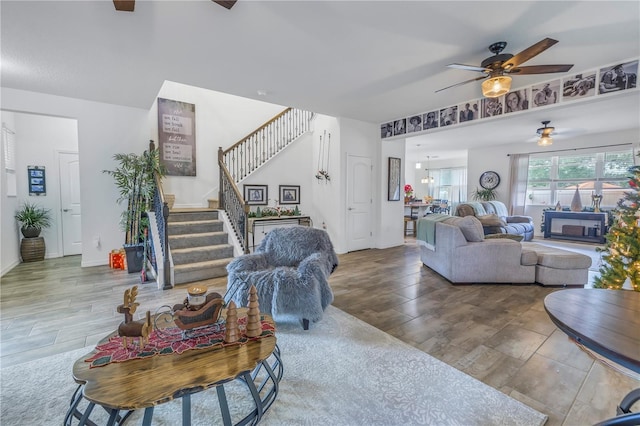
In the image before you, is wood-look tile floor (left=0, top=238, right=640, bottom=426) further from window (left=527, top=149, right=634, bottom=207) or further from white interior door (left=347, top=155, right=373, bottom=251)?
window (left=527, top=149, right=634, bottom=207)

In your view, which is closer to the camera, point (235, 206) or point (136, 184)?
point (136, 184)

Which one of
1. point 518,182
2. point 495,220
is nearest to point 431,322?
point 495,220

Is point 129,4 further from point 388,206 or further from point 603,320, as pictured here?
point 388,206

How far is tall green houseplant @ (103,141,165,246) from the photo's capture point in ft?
14.9

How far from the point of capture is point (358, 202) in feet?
19.9

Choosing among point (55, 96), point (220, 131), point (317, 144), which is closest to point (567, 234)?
point (317, 144)

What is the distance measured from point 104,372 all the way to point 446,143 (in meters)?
8.90

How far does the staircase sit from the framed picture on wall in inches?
148

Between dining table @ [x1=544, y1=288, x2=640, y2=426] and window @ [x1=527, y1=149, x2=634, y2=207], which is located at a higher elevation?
window @ [x1=527, y1=149, x2=634, y2=207]

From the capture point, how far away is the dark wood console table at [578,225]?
22.0ft

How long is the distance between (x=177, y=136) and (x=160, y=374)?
5384 mm

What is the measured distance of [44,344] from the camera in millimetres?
2307

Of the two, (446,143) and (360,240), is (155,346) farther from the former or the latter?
(446,143)

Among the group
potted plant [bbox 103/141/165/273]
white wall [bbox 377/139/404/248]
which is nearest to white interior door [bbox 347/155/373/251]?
white wall [bbox 377/139/404/248]
